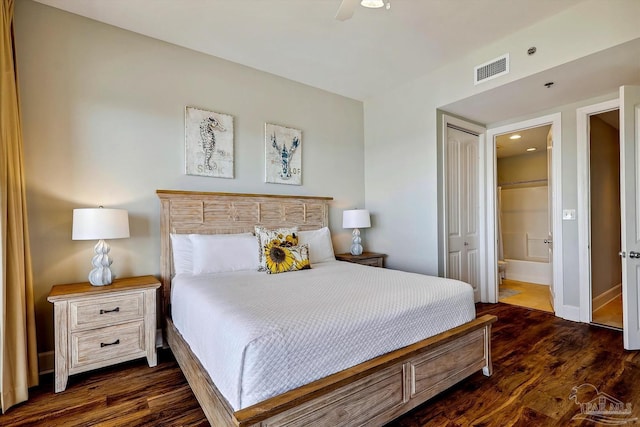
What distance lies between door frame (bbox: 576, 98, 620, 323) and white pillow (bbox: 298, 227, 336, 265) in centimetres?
273

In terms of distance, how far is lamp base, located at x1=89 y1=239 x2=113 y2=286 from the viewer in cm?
237

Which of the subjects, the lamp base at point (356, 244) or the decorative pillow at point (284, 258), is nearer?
the decorative pillow at point (284, 258)

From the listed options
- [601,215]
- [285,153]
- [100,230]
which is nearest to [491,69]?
[285,153]

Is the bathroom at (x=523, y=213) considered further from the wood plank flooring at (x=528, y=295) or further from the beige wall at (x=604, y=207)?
the beige wall at (x=604, y=207)

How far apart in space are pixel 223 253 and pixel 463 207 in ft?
9.97

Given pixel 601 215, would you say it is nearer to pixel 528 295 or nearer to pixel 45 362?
pixel 528 295

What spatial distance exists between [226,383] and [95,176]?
88.5 inches

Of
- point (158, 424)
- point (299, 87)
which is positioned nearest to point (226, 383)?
point (158, 424)

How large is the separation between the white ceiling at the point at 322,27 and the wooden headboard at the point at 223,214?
58.2 inches

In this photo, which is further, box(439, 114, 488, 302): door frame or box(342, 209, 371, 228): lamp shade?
box(342, 209, 371, 228): lamp shade

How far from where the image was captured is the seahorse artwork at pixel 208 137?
10.3 ft

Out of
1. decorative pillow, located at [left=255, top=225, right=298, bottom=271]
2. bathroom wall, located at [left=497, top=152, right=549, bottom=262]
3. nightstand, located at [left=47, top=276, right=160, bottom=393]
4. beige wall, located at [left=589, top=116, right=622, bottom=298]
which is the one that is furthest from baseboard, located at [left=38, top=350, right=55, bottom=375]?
bathroom wall, located at [left=497, top=152, right=549, bottom=262]

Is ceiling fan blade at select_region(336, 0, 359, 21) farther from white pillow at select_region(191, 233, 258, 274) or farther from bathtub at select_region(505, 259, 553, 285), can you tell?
bathtub at select_region(505, 259, 553, 285)

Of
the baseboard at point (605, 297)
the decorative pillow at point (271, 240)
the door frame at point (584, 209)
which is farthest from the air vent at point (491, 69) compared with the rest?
the baseboard at point (605, 297)
